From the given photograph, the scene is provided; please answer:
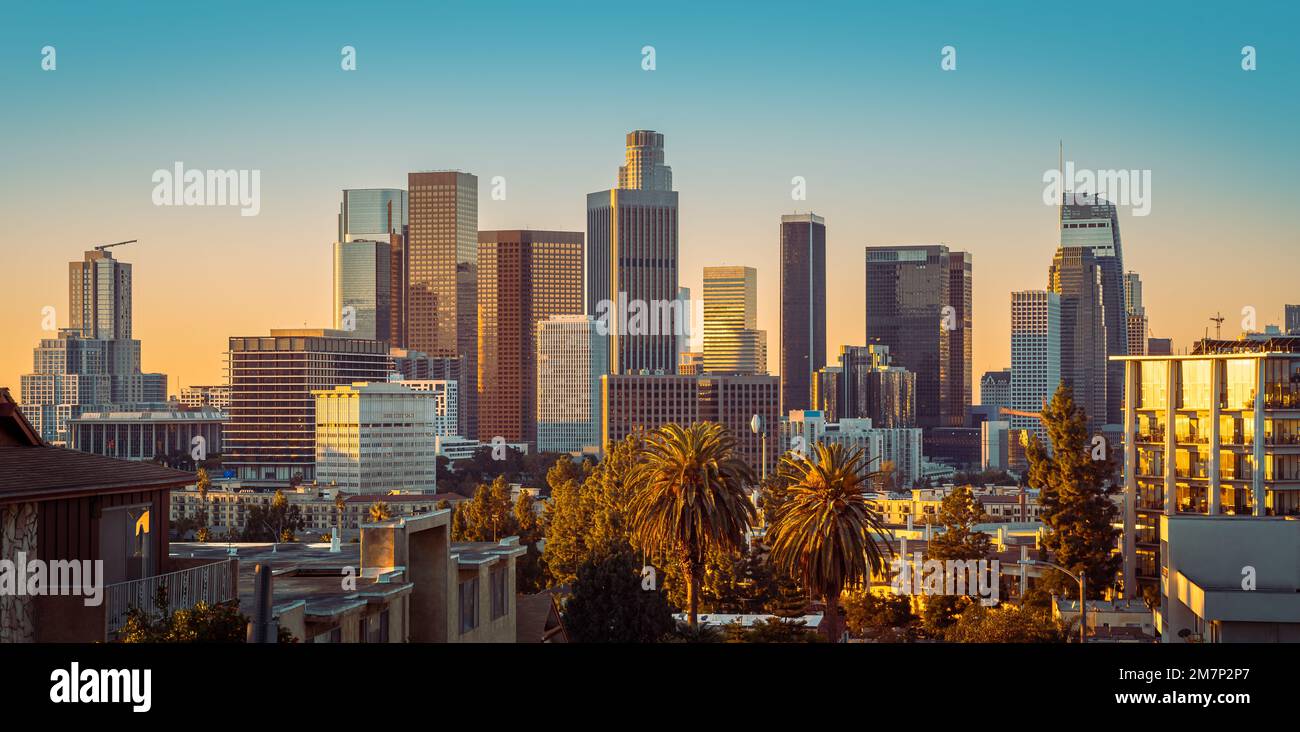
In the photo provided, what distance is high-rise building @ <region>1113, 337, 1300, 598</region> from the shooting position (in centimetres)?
8950

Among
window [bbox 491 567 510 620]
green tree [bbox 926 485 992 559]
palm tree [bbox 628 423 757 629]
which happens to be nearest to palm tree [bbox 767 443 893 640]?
palm tree [bbox 628 423 757 629]

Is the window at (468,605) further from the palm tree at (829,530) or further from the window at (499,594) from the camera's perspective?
the palm tree at (829,530)

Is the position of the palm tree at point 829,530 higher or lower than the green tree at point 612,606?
higher

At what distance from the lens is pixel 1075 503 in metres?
79.0

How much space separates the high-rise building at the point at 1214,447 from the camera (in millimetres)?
89500

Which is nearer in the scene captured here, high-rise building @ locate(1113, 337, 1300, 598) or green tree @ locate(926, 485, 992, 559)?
green tree @ locate(926, 485, 992, 559)

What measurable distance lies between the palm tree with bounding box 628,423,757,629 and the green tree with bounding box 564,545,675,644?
550cm

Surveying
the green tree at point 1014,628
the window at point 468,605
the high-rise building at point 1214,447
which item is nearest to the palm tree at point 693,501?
the green tree at point 1014,628

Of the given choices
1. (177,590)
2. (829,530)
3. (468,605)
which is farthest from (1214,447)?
(177,590)

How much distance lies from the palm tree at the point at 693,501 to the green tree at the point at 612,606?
550 centimetres

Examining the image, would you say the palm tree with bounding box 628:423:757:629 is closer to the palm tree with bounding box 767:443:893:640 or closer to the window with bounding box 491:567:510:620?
the palm tree with bounding box 767:443:893:640

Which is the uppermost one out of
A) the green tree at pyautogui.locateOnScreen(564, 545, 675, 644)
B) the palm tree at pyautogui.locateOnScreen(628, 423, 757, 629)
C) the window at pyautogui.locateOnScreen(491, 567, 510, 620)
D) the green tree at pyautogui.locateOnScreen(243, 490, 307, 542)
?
the palm tree at pyautogui.locateOnScreen(628, 423, 757, 629)
